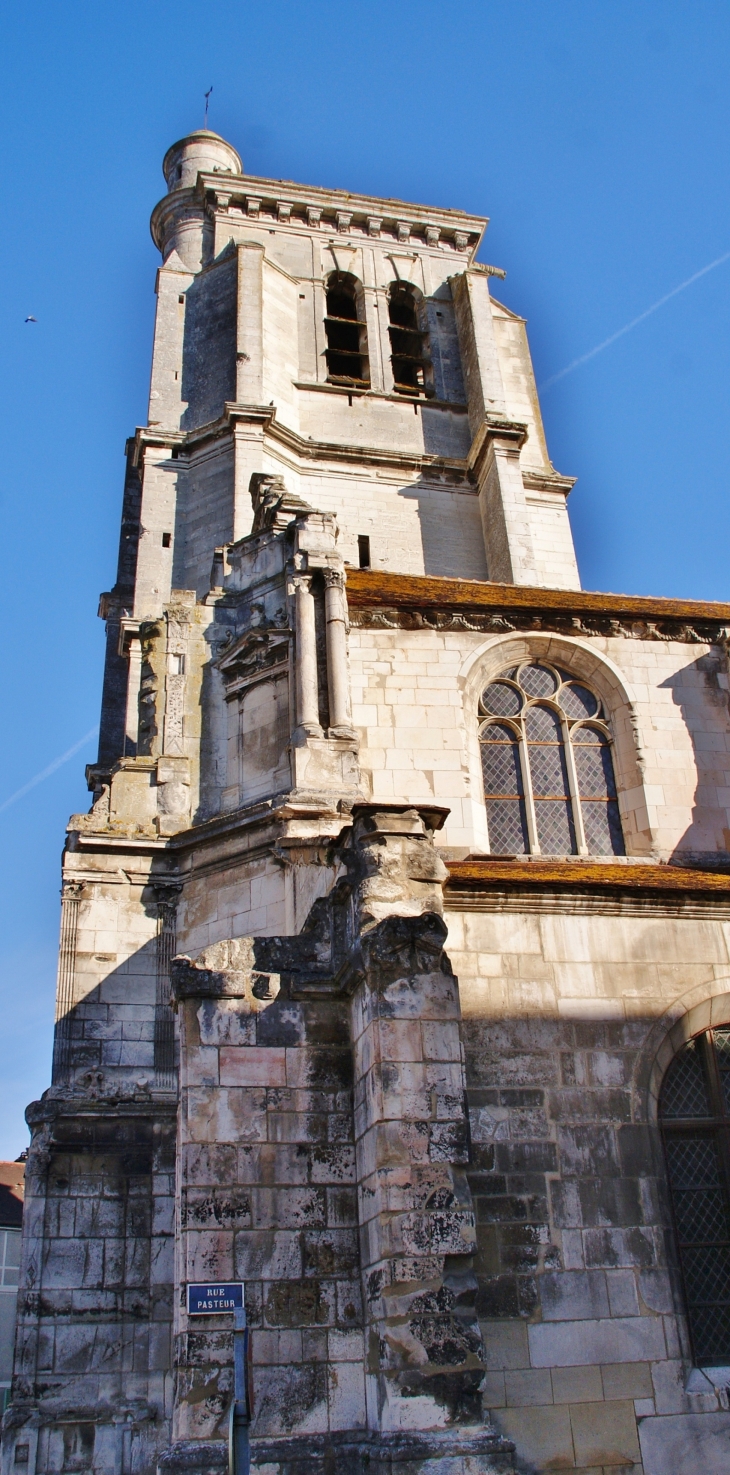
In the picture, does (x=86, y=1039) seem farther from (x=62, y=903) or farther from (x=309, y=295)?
(x=309, y=295)

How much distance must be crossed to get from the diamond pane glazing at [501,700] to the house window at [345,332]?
15.2 m

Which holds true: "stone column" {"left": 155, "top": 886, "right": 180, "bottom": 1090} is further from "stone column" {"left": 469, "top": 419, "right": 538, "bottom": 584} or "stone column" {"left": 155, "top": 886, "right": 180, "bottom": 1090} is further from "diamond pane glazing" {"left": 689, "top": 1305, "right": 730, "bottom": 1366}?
"stone column" {"left": 469, "top": 419, "right": 538, "bottom": 584}

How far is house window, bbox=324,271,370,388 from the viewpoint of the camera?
2719 centimetres

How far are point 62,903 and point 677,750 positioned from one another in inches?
258

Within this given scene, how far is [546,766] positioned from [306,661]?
272 centimetres

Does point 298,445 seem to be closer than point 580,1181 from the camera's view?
No

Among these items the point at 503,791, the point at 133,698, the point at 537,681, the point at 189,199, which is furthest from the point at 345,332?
the point at 503,791

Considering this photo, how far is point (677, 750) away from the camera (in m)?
12.8

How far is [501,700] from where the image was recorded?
1302 cm

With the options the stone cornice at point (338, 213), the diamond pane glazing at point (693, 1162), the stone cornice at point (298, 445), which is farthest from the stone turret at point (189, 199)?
the diamond pane glazing at point (693, 1162)

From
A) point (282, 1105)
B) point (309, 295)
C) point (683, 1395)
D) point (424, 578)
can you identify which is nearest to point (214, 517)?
point (309, 295)

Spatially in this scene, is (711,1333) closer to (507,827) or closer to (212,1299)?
(212,1299)

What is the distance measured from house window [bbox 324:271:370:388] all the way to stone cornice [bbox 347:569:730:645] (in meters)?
14.1

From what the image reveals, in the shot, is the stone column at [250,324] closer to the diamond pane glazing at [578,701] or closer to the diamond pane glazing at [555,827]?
the diamond pane glazing at [578,701]
